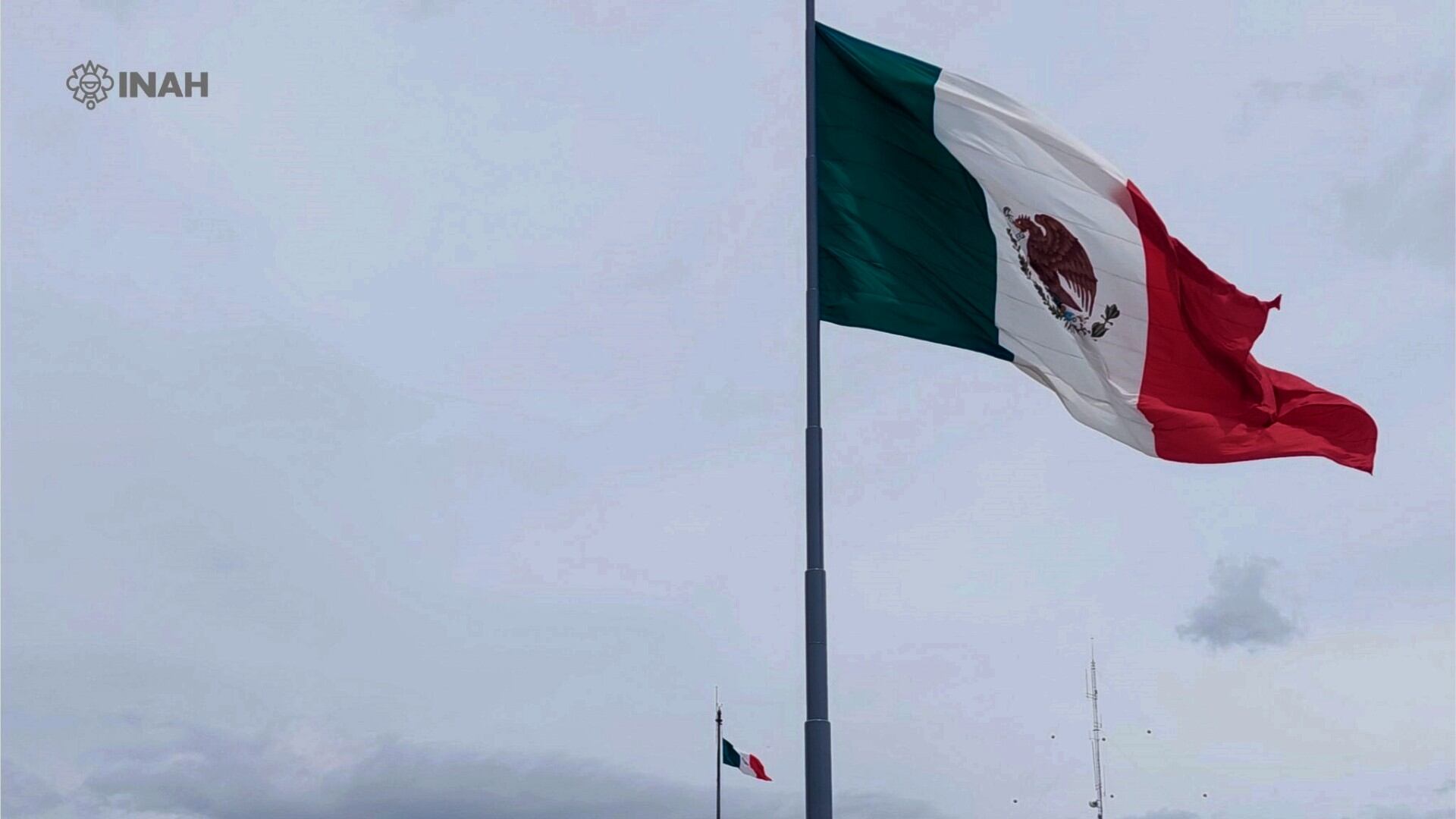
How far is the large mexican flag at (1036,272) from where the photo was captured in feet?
51.1

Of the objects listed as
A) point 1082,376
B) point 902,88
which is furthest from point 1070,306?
point 902,88

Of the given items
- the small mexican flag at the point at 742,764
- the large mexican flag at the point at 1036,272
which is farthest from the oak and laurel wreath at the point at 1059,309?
the small mexican flag at the point at 742,764

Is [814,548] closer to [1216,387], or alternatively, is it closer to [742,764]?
[1216,387]

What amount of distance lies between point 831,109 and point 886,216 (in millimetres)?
1159

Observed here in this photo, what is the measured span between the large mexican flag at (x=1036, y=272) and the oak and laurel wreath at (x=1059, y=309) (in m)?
0.02

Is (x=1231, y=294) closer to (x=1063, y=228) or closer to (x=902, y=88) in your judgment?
(x=1063, y=228)

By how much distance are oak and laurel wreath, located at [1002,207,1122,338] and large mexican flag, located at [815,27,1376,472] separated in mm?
17

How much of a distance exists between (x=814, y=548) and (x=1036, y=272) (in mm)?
4125

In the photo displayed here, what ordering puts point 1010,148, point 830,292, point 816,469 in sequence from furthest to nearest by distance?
point 1010,148 < point 830,292 < point 816,469

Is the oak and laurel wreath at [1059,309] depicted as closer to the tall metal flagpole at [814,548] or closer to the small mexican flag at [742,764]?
the tall metal flagpole at [814,548]

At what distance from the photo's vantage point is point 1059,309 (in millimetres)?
16328

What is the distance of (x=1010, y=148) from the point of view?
16219 mm

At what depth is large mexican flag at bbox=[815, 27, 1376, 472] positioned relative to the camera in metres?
15.6

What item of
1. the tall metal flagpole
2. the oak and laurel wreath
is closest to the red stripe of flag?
the oak and laurel wreath
